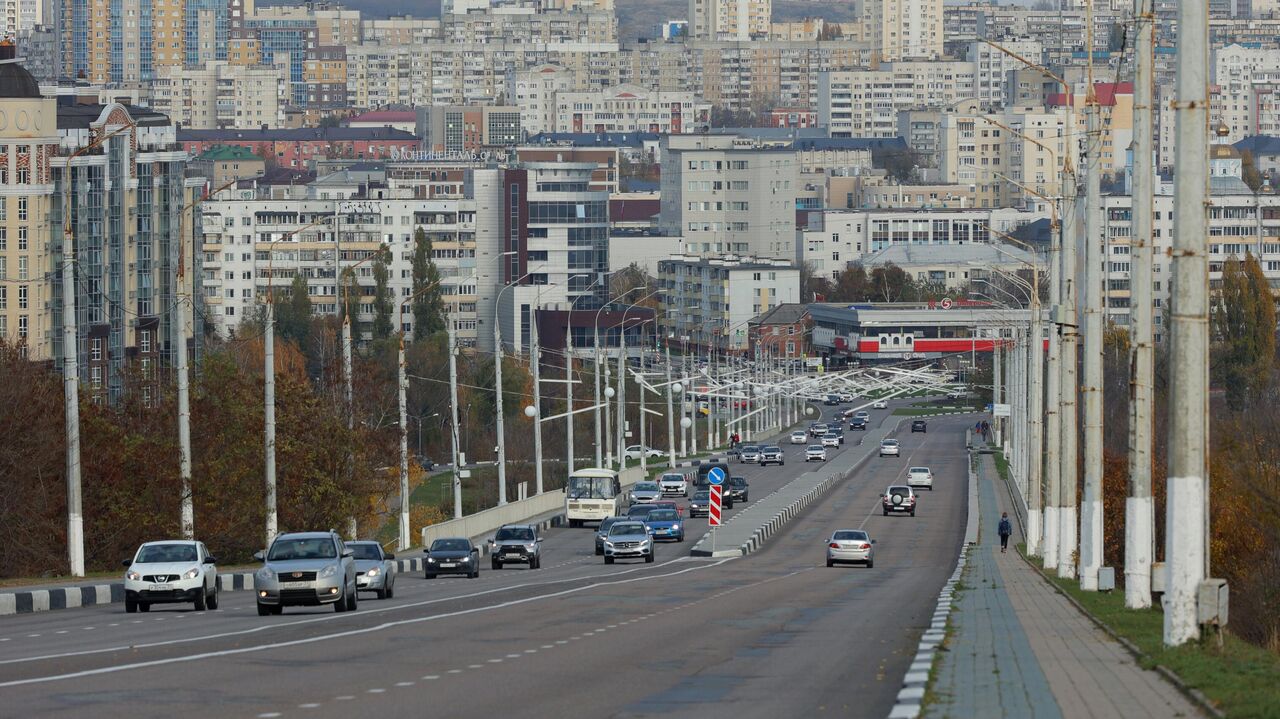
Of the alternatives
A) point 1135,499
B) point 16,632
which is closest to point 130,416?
point 16,632

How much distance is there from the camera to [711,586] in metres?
42.3

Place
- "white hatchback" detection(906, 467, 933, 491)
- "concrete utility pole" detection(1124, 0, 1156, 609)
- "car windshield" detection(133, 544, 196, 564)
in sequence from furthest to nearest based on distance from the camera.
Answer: "white hatchback" detection(906, 467, 933, 491), "car windshield" detection(133, 544, 196, 564), "concrete utility pole" detection(1124, 0, 1156, 609)

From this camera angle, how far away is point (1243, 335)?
142375 mm

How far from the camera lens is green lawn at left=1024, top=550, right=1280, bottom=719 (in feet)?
53.5

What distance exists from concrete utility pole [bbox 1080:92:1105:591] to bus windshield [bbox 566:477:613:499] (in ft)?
127

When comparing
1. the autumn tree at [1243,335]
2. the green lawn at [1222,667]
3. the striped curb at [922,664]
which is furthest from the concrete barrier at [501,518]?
the autumn tree at [1243,335]

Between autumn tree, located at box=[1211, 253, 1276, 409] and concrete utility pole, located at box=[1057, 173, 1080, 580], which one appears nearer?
concrete utility pole, located at box=[1057, 173, 1080, 580]

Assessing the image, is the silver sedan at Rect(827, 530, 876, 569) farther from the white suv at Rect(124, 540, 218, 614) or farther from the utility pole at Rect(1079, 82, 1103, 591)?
the white suv at Rect(124, 540, 218, 614)

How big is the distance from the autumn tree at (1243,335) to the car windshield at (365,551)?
107 metres

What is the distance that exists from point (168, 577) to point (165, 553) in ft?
2.55

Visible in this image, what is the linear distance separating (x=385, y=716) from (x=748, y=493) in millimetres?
76676

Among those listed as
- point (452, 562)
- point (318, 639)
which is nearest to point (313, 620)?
point (318, 639)

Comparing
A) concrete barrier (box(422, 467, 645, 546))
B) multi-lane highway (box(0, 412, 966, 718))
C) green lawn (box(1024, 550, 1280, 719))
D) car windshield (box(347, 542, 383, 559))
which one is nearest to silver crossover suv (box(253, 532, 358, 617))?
multi-lane highway (box(0, 412, 966, 718))

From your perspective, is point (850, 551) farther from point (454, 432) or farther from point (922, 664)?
point (922, 664)
